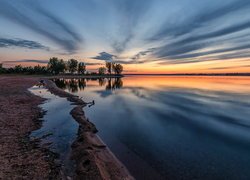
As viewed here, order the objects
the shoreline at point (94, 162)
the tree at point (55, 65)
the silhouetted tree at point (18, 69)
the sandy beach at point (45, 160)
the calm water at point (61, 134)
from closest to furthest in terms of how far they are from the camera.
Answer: the sandy beach at point (45, 160)
the shoreline at point (94, 162)
the calm water at point (61, 134)
the silhouetted tree at point (18, 69)
the tree at point (55, 65)

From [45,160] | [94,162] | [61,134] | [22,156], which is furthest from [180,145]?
[22,156]

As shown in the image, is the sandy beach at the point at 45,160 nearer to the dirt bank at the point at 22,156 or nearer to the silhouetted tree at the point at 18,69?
the dirt bank at the point at 22,156

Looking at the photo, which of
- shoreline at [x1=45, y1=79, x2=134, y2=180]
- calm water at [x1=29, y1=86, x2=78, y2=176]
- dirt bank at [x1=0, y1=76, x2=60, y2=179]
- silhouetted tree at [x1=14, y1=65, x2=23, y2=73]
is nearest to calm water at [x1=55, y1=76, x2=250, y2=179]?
shoreline at [x1=45, y1=79, x2=134, y2=180]

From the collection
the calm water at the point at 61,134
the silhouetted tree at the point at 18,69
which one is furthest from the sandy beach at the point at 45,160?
the silhouetted tree at the point at 18,69

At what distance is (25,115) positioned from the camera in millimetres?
18312

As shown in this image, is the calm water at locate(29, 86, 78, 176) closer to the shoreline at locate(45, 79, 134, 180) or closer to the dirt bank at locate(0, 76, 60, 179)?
the shoreline at locate(45, 79, 134, 180)

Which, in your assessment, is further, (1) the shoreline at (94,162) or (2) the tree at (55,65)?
(2) the tree at (55,65)

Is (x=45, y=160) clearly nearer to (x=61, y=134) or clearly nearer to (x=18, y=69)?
(x=61, y=134)

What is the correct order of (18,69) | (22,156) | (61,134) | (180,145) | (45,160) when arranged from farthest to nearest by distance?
1. (18,69)
2. (61,134)
3. (180,145)
4. (22,156)
5. (45,160)

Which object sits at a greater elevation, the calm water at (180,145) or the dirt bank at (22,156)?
the dirt bank at (22,156)

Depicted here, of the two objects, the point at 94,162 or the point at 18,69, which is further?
the point at 18,69

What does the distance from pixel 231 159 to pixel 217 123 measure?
8.86 m

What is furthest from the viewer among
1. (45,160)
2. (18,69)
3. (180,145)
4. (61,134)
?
(18,69)

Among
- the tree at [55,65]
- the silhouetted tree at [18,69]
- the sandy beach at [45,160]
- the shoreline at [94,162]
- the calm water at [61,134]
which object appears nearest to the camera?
the sandy beach at [45,160]
